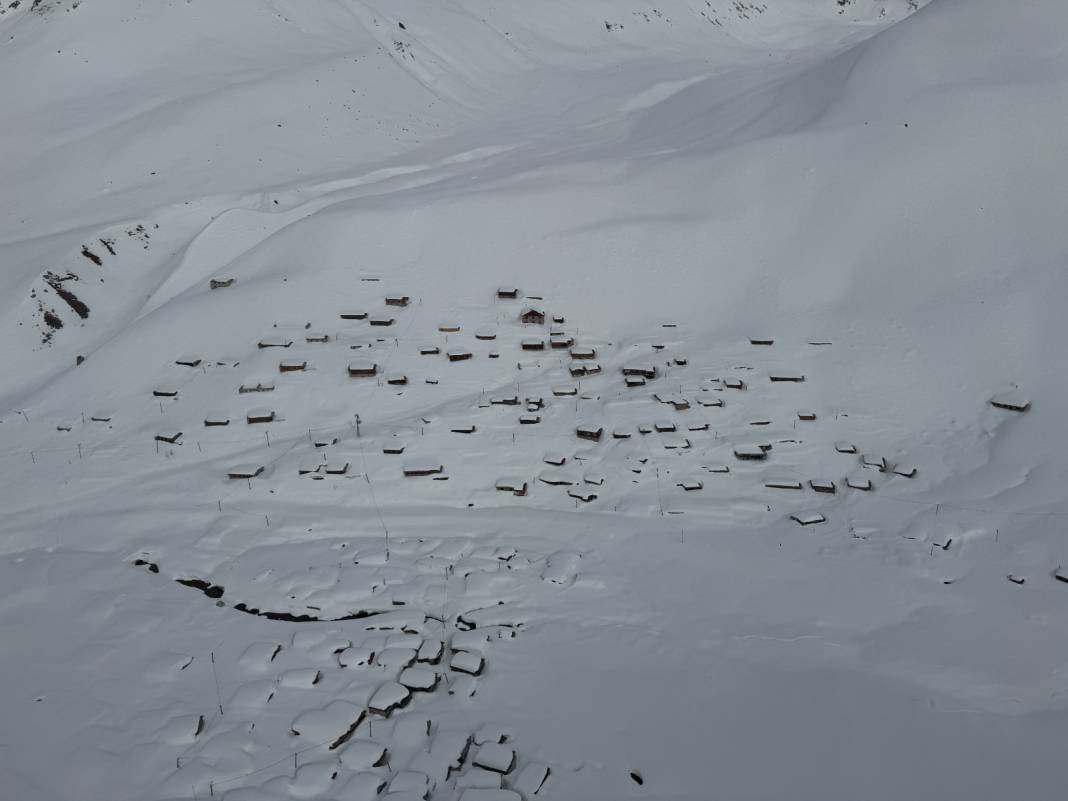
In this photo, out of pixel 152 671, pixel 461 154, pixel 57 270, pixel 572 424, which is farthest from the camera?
pixel 461 154

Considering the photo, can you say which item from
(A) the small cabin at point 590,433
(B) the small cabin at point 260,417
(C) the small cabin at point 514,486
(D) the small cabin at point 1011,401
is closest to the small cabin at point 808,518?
(A) the small cabin at point 590,433

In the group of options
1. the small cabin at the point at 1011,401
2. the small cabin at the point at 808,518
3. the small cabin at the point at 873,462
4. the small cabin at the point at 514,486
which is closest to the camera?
the small cabin at the point at 808,518

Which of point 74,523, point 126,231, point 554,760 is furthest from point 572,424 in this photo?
point 126,231

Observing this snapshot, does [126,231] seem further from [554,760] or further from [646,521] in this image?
[554,760]

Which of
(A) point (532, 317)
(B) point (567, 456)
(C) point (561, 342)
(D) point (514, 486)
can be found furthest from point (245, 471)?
(A) point (532, 317)

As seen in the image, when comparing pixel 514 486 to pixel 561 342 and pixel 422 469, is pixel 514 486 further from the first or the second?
pixel 561 342

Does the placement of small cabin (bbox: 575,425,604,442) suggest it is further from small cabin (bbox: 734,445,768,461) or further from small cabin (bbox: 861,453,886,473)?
small cabin (bbox: 861,453,886,473)

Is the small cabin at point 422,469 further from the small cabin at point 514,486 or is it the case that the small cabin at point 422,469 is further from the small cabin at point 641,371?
the small cabin at point 641,371
